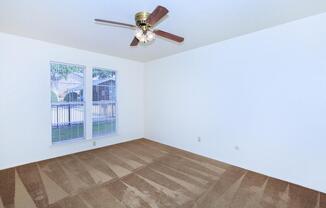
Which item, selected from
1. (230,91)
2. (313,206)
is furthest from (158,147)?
(313,206)

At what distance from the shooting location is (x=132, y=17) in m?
2.33

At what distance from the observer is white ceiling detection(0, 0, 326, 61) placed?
2037mm

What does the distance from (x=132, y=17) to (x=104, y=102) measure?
276cm

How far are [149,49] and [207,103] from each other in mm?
1849

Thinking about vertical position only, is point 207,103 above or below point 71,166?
above

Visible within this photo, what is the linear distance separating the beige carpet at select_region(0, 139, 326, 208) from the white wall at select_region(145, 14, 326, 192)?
328 millimetres

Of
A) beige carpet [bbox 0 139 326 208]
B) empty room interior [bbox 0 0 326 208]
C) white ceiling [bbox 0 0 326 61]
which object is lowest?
beige carpet [bbox 0 139 326 208]

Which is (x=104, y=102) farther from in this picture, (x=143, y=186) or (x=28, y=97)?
(x=143, y=186)

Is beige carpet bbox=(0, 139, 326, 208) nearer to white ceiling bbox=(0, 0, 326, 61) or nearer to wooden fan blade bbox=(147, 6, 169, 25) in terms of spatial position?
wooden fan blade bbox=(147, 6, 169, 25)

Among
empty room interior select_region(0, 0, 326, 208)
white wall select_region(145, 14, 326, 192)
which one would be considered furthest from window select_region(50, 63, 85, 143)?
white wall select_region(145, 14, 326, 192)

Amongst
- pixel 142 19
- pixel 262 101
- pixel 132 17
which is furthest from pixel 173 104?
pixel 142 19

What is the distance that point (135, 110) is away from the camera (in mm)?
5148

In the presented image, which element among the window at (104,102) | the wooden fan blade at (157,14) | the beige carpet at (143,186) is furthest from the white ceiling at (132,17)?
the beige carpet at (143,186)

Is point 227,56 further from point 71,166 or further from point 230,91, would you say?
point 71,166
